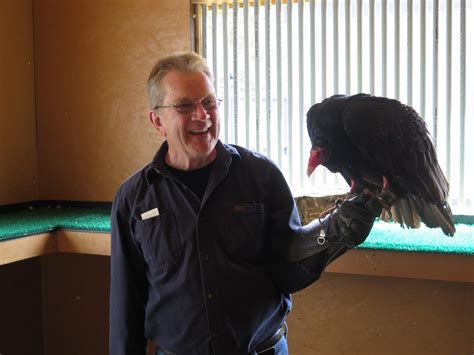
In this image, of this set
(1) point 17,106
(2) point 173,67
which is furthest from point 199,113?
(1) point 17,106

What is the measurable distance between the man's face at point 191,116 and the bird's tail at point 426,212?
722 mm

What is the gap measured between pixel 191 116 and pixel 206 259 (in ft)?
1.16

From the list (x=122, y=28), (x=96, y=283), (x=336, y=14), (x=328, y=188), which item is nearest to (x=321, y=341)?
(x=328, y=188)

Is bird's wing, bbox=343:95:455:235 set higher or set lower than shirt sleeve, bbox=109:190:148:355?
higher

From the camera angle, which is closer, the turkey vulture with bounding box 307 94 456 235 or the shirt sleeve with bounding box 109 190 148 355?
the shirt sleeve with bounding box 109 190 148 355

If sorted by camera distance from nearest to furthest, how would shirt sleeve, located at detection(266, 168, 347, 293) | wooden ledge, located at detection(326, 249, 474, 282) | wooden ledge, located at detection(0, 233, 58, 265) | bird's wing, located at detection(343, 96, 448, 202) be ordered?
shirt sleeve, located at detection(266, 168, 347, 293), bird's wing, located at detection(343, 96, 448, 202), wooden ledge, located at detection(326, 249, 474, 282), wooden ledge, located at detection(0, 233, 58, 265)

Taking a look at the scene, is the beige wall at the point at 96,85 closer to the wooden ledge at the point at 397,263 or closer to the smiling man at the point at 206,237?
the wooden ledge at the point at 397,263

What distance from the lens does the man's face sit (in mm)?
1331

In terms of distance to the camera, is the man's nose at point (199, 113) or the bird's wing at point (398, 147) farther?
the bird's wing at point (398, 147)

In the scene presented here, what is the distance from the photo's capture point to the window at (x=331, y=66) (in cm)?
247

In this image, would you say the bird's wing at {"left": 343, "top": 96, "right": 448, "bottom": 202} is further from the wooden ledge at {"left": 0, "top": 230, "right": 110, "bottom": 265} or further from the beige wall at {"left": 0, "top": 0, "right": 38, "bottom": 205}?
the beige wall at {"left": 0, "top": 0, "right": 38, "bottom": 205}

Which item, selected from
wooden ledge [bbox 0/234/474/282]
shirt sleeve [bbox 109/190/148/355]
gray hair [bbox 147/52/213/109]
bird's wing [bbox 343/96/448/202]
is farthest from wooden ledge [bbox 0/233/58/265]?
bird's wing [bbox 343/96/448/202]

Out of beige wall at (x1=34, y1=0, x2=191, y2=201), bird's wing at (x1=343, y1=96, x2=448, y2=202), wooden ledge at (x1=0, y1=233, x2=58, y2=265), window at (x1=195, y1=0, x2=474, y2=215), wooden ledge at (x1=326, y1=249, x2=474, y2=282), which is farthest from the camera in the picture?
beige wall at (x1=34, y1=0, x2=191, y2=201)

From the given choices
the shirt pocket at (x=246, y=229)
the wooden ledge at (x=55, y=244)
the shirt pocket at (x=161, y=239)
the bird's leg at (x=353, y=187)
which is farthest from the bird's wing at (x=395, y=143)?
the wooden ledge at (x=55, y=244)
